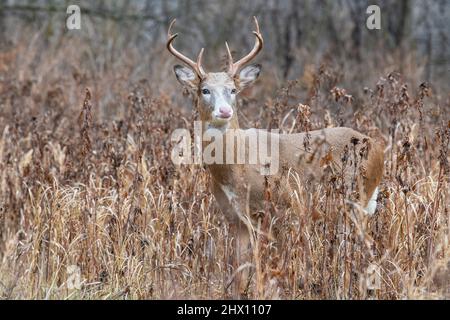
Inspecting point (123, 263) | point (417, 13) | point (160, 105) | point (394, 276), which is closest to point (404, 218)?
point (394, 276)

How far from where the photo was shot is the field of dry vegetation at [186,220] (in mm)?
5684

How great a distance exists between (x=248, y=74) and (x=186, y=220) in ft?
3.42

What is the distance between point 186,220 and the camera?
6.62 meters

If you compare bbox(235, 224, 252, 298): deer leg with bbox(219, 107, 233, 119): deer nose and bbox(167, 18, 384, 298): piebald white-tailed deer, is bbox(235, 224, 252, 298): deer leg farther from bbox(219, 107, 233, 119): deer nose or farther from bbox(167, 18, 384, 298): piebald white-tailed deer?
bbox(219, 107, 233, 119): deer nose

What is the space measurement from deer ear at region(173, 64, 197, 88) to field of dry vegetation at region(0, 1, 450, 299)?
462mm

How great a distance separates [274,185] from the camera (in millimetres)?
6281

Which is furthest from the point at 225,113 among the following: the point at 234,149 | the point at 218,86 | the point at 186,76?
the point at 186,76

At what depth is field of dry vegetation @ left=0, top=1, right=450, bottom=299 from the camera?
5684mm

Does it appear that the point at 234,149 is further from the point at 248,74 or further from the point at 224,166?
the point at 248,74

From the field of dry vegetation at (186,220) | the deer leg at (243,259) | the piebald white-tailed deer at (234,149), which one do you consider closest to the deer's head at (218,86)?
the piebald white-tailed deer at (234,149)

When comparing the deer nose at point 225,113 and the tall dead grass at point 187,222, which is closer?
the tall dead grass at point 187,222

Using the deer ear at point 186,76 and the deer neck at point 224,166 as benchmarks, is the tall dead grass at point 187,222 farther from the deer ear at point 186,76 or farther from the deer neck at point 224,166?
the deer ear at point 186,76
